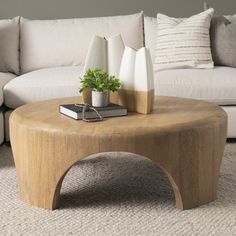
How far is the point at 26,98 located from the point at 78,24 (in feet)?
3.06

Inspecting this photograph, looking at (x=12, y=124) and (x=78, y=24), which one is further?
(x=78, y=24)

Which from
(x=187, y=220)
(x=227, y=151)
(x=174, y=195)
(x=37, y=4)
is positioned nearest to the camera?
(x=187, y=220)

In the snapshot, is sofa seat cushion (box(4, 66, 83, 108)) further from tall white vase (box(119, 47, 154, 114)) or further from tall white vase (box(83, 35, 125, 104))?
tall white vase (box(119, 47, 154, 114))

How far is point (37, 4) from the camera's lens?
393cm

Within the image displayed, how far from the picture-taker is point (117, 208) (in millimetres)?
1764

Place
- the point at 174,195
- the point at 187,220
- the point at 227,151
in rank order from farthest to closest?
1. the point at 227,151
2. the point at 174,195
3. the point at 187,220

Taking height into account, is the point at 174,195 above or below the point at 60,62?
below

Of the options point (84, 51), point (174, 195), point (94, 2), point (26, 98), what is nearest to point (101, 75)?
point (174, 195)

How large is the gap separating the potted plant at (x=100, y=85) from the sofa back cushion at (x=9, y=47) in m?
1.56

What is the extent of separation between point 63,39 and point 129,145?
1.88 meters

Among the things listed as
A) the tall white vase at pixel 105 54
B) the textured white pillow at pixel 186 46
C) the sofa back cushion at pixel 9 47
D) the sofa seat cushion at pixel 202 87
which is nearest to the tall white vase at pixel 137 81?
the tall white vase at pixel 105 54

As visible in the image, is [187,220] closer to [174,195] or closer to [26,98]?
[174,195]

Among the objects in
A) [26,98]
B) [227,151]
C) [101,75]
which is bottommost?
[227,151]

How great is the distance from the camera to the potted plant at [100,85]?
1.85 m
